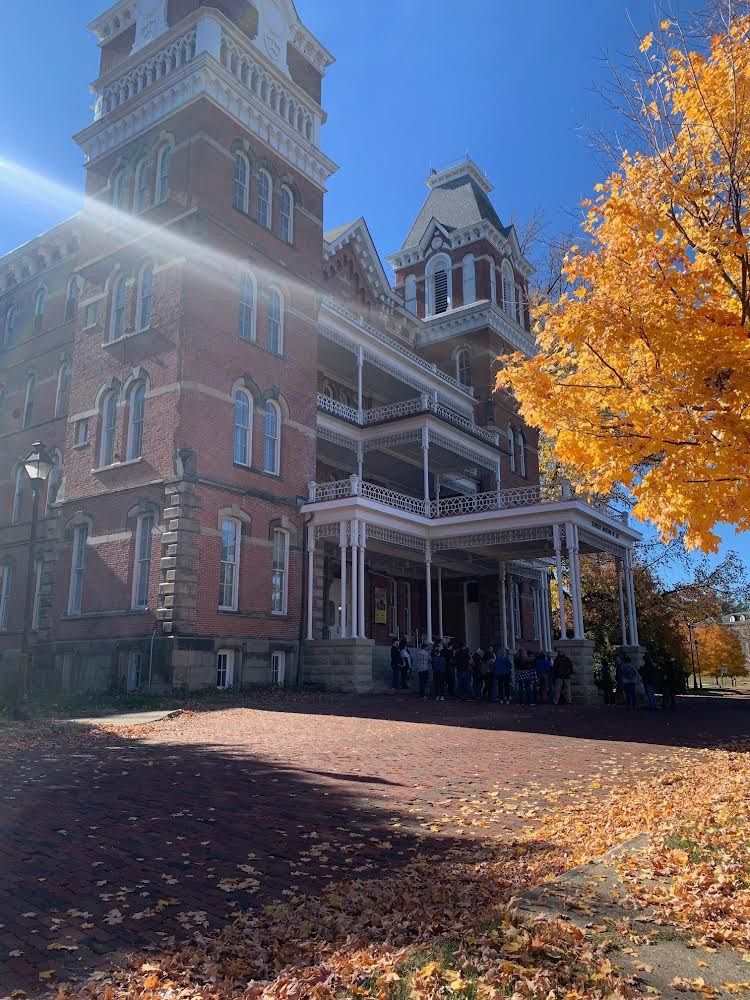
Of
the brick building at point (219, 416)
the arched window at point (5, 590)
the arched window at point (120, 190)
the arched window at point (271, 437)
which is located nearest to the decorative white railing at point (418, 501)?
the brick building at point (219, 416)

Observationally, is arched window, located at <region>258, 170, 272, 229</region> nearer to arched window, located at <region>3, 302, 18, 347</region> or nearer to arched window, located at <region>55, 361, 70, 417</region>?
arched window, located at <region>55, 361, 70, 417</region>

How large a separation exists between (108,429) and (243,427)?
4363 mm

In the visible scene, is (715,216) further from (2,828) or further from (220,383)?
(220,383)

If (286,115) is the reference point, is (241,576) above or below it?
below

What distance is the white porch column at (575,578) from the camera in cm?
2181

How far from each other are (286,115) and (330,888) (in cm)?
2665

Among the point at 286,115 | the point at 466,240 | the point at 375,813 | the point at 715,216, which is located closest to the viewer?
the point at 375,813

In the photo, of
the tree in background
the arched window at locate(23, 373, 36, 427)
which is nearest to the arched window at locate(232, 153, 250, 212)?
the arched window at locate(23, 373, 36, 427)

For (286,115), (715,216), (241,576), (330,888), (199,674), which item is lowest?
(330,888)

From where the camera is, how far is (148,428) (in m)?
21.5

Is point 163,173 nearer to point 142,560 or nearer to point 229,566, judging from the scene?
point 142,560

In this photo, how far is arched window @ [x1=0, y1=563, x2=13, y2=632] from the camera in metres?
27.1

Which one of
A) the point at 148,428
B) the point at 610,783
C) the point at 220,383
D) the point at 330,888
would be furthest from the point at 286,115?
the point at 330,888

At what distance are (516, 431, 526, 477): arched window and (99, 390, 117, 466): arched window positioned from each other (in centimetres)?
2022
